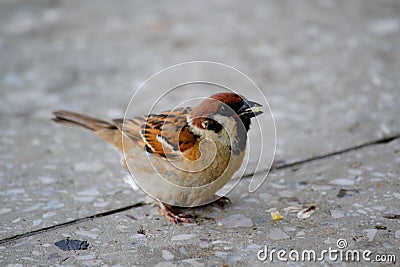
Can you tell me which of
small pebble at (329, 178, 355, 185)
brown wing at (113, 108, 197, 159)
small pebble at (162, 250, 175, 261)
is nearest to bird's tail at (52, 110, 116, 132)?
brown wing at (113, 108, 197, 159)

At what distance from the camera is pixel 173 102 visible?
5.54m

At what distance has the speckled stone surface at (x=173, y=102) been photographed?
328 cm

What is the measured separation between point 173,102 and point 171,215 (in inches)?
85.5

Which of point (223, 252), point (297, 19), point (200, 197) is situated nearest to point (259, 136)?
point (200, 197)

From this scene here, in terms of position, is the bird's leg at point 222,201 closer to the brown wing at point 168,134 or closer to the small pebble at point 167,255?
the brown wing at point 168,134

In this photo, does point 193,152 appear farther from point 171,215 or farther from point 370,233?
point 370,233

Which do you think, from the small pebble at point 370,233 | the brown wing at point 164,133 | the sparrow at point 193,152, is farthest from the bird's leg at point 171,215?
the small pebble at point 370,233

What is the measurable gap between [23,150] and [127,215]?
1.46 m

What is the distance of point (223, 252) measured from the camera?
123 inches

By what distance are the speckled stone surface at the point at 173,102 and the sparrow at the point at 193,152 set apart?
0.21 meters

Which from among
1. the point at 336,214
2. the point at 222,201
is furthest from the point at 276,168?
the point at 336,214

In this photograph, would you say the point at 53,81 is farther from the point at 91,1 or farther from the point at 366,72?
the point at 366,72

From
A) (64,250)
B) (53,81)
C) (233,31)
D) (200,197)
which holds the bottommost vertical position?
(64,250)

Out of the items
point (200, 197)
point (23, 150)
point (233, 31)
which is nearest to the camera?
point (200, 197)
